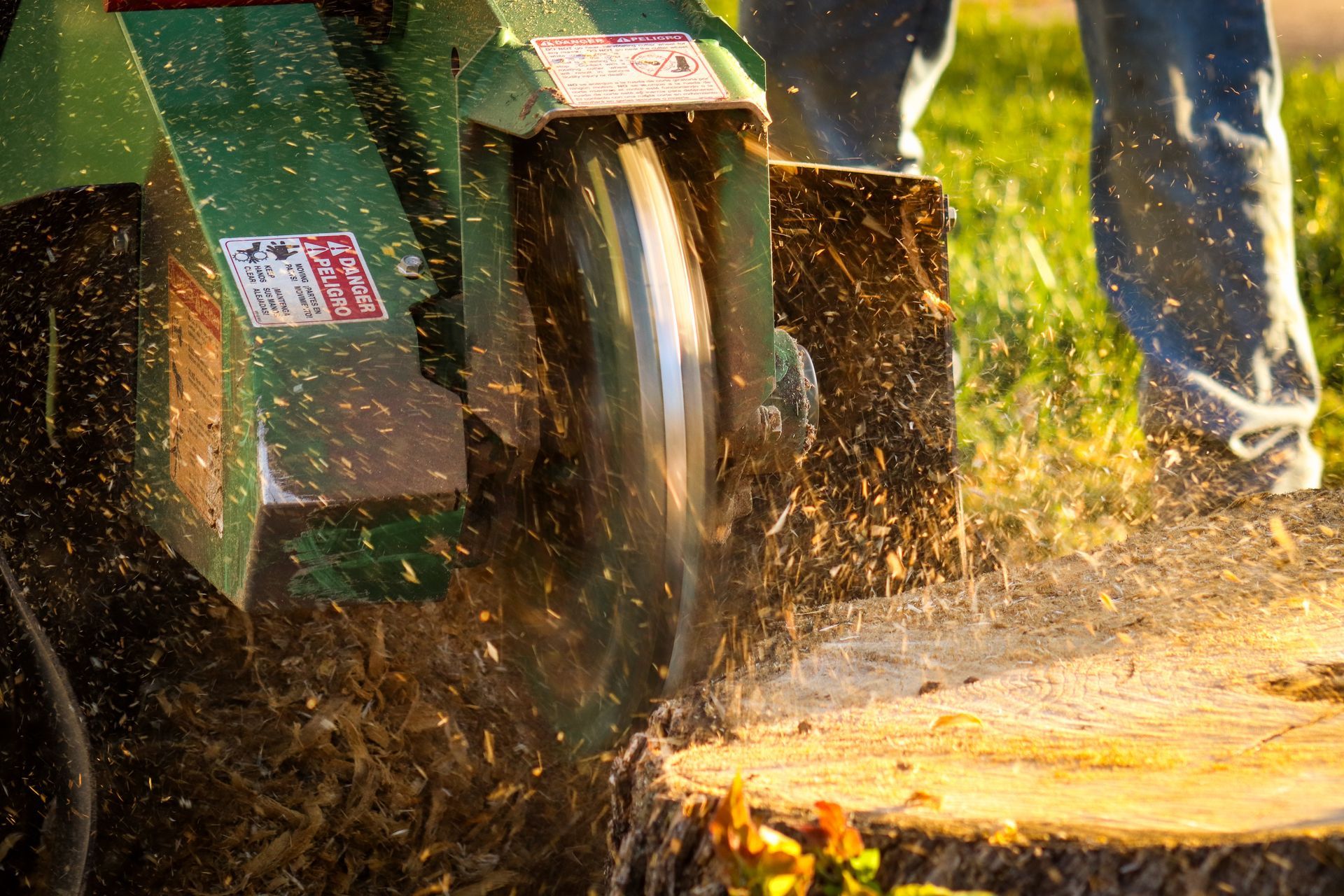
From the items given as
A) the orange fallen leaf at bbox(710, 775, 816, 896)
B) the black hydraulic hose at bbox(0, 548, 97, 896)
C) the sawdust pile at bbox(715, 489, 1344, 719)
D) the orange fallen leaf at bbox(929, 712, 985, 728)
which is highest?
the orange fallen leaf at bbox(710, 775, 816, 896)

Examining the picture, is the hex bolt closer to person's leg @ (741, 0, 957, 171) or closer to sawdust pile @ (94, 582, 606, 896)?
sawdust pile @ (94, 582, 606, 896)

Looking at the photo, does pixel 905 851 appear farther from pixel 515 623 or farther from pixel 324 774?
pixel 324 774

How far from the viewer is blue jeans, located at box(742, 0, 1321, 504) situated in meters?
2.72

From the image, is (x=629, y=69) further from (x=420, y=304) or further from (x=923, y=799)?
(x=923, y=799)

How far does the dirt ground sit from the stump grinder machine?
4540mm

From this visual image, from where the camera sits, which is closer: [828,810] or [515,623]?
[828,810]

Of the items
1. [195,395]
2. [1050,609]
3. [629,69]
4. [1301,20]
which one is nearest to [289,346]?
[195,395]

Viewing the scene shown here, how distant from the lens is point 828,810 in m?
1.20

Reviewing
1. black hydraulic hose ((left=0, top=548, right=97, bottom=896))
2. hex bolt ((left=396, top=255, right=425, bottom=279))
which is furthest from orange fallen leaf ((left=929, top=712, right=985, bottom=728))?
black hydraulic hose ((left=0, top=548, right=97, bottom=896))

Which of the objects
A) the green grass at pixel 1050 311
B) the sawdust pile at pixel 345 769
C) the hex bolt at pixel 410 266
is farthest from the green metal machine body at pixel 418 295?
the green grass at pixel 1050 311

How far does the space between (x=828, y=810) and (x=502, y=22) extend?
0.94 m

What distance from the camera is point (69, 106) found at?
6.34 feet

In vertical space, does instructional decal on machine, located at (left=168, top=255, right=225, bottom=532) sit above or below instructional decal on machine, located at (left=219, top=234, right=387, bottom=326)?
below

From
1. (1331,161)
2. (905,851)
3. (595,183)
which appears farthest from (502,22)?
(1331,161)
